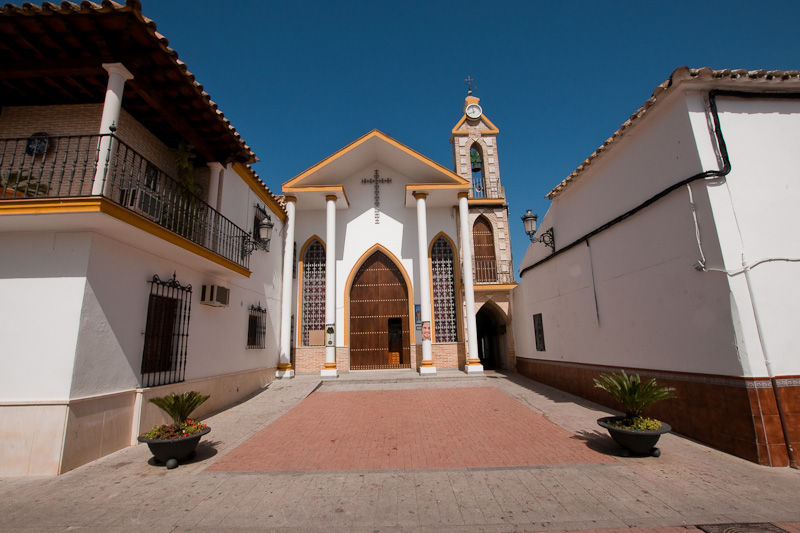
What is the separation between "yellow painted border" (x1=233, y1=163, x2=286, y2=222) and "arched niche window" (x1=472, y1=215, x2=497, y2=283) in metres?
7.65

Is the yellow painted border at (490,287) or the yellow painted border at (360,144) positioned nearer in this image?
the yellow painted border at (360,144)

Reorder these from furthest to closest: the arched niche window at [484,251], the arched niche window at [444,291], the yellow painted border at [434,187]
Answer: the arched niche window at [484,251] < the arched niche window at [444,291] < the yellow painted border at [434,187]

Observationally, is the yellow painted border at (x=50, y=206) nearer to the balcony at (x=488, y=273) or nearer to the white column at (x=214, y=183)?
the white column at (x=214, y=183)

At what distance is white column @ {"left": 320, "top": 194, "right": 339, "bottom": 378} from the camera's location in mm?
12164

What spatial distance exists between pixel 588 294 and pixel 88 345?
9.10m

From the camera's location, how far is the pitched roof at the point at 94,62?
5105mm

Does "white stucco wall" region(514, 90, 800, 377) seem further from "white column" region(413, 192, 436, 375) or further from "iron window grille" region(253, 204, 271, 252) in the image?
"iron window grille" region(253, 204, 271, 252)

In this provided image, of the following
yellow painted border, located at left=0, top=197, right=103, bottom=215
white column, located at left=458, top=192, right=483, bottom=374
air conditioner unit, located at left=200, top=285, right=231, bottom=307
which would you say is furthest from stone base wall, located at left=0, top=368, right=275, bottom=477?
white column, located at left=458, top=192, right=483, bottom=374

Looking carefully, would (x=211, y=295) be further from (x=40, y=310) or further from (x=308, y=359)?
(x=308, y=359)

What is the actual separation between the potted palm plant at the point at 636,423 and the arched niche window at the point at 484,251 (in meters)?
9.61

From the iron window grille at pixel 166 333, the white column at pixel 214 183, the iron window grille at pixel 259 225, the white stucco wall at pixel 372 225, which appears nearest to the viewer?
the iron window grille at pixel 166 333

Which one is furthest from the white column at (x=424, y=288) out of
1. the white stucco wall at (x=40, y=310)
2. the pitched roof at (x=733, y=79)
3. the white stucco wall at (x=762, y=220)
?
the white stucco wall at (x=40, y=310)

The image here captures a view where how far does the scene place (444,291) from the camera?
14.0 m

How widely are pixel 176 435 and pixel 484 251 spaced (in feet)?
40.7
